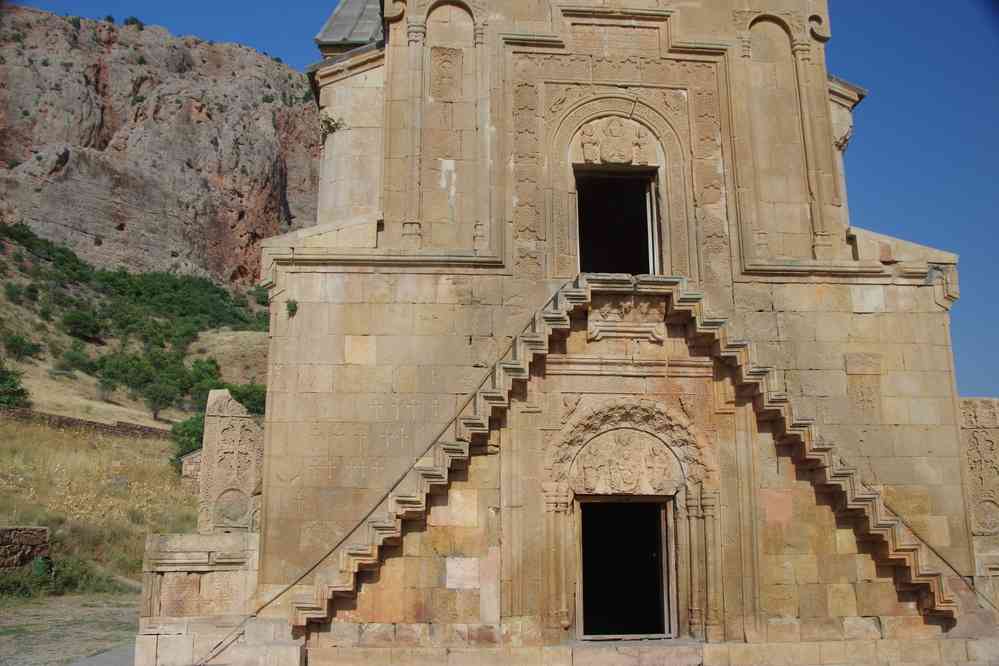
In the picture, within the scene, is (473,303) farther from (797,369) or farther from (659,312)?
(797,369)

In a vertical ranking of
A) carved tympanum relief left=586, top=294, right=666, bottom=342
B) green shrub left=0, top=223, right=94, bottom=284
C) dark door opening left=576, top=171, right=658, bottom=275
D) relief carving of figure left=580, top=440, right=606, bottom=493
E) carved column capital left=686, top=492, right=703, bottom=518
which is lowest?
carved column capital left=686, top=492, right=703, bottom=518

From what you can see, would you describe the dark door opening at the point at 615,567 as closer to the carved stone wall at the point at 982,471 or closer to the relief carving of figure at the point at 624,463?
the relief carving of figure at the point at 624,463

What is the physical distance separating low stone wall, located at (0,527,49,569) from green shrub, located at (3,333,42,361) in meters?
30.5

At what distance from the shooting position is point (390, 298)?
12055 mm

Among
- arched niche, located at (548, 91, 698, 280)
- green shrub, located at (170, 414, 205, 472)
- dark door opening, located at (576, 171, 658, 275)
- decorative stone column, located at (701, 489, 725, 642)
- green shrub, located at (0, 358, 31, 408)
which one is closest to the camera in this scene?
decorative stone column, located at (701, 489, 725, 642)

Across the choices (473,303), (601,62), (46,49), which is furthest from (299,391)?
(46,49)

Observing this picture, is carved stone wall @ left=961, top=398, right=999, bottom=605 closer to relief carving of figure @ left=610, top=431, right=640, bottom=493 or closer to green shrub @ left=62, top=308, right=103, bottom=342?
relief carving of figure @ left=610, top=431, right=640, bottom=493

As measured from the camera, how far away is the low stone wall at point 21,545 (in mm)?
20641

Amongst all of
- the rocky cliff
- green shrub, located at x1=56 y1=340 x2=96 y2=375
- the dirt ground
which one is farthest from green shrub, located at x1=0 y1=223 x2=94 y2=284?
the dirt ground

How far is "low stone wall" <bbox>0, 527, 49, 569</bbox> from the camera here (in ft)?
67.7

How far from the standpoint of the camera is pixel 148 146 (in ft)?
275

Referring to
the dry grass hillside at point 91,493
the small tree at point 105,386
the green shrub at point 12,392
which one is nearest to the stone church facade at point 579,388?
the dry grass hillside at point 91,493

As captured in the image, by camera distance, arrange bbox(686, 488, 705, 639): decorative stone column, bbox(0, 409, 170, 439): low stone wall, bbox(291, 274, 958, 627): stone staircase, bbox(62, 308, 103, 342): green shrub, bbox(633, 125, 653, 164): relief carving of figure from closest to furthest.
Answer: bbox(291, 274, 958, 627): stone staircase → bbox(686, 488, 705, 639): decorative stone column → bbox(633, 125, 653, 164): relief carving of figure → bbox(0, 409, 170, 439): low stone wall → bbox(62, 308, 103, 342): green shrub

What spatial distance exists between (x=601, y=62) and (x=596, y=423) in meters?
5.53
